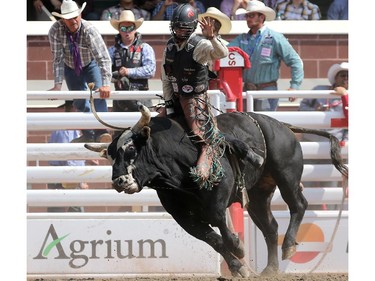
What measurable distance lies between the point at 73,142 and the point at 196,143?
2189 millimetres

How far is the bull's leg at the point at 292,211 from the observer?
885 cm

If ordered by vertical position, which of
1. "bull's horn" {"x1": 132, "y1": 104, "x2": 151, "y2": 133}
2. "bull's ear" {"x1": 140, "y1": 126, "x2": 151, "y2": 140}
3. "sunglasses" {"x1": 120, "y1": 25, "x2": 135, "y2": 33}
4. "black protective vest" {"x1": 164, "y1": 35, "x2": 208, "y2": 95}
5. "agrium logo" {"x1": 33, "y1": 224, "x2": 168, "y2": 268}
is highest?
"sunglasses" {"x1": 120, "y1": 25, "x2": 135, "y2": 33}

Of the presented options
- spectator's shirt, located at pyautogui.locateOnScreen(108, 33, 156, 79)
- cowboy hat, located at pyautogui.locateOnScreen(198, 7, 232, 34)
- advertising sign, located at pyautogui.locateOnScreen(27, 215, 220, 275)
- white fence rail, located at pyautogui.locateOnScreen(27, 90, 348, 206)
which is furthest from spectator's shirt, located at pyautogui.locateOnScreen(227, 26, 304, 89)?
advertising sign, located at pyautogui.locateOnScreen(27, 215, 220, 275)

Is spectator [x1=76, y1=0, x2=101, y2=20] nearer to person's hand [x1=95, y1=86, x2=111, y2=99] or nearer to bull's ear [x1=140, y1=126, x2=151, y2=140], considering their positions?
person's hand [x1=95, y1=86, x2=111, y2=99]

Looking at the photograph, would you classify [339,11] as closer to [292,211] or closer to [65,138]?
[65,138]

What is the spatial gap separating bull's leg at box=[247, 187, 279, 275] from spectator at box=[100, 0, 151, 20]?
4.23 meters

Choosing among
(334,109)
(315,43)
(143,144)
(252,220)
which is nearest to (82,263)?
(252,220)

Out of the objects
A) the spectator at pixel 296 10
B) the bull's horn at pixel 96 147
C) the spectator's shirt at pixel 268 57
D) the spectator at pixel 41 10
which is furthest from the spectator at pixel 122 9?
the bull's horn at pixel 96 147

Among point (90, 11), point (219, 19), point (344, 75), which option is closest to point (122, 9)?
point (90, 11)

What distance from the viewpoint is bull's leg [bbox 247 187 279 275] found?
898 cm

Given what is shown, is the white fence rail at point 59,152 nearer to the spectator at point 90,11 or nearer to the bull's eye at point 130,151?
the bull's eye at point 130,151

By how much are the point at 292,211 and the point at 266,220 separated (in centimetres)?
22

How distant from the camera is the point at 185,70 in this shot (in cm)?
783

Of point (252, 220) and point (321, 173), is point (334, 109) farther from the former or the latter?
point (252, 220)
